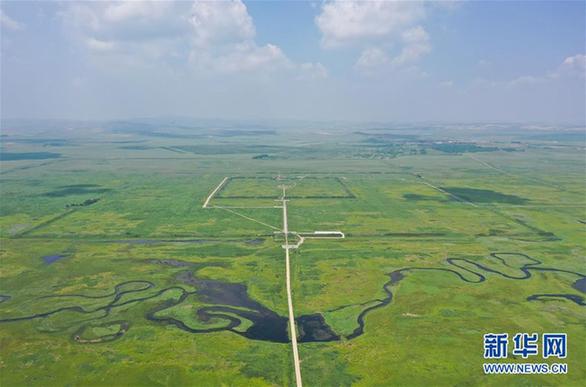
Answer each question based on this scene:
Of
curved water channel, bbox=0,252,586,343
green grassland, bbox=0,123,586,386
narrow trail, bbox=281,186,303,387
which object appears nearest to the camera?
narrow trail, bbox=281,186,303,387

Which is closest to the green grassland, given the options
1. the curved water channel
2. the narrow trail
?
the curved water channel

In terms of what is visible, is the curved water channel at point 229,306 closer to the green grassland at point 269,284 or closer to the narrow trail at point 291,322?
the green grassland at point 269,284

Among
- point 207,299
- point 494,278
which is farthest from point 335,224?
point 207,299

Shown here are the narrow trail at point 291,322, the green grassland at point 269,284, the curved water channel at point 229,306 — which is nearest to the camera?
the narrow trail at point 291,322

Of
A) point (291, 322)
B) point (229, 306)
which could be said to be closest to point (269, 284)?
point (229, 306)

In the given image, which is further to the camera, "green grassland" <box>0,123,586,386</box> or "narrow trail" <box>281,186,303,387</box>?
"green grassland" <box>0,123,586,386</box>

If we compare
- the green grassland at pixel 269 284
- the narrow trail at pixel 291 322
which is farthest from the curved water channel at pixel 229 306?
the narrow trail at pixel 291 322

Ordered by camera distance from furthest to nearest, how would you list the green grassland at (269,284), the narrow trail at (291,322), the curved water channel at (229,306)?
1. the curved water channel at (229,306)
2. the green grassland at (269,284)
3. the narrow trail at (291,322)

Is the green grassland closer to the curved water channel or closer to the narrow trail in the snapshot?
the curved water channel
